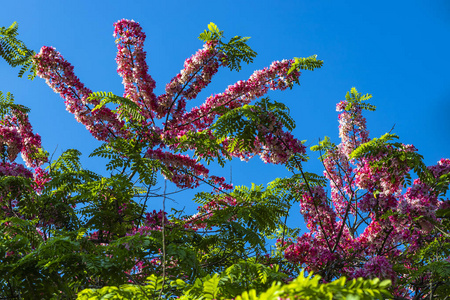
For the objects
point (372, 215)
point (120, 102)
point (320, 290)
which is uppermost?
point (120, 102)

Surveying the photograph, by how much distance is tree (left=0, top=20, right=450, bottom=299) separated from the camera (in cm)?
414

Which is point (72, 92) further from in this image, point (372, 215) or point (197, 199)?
point (372, 215)

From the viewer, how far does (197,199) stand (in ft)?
23.3

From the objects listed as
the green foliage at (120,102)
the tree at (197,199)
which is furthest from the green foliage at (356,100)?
the green foliage at (120,102)

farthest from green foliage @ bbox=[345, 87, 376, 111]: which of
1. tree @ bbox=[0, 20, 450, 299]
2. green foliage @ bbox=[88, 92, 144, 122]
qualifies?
green foliage @ bbox=[88, 92, 144, 122]

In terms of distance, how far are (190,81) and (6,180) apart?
400 centimetres

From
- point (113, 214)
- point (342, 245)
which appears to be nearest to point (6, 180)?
point (113, 214)

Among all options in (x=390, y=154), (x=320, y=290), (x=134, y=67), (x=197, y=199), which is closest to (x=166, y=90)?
(x=134, y=67)

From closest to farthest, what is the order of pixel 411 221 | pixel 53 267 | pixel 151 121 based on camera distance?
pixel 53 267 → pixel 411 221 → pixel 151 121

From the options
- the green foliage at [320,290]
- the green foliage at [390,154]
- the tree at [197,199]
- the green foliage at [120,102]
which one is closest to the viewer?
the green foliage at [320,290]

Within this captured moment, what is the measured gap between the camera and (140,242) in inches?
166

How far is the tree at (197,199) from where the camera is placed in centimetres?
414

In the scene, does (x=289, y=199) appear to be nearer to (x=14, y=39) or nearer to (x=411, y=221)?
(x=411, y=221)

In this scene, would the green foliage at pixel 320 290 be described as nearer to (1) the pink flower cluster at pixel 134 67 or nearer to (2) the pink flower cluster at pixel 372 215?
(2) the pink flower cluster at pixel 372 215
